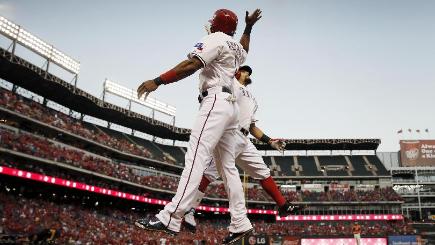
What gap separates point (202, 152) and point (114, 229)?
36.2 m

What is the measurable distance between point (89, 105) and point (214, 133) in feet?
158

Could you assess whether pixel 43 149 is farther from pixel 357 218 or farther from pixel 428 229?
pixel 428 229

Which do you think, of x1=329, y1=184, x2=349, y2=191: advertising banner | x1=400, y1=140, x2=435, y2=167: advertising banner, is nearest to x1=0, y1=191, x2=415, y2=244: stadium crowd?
x1=329, y1=184, x2=349, y2=191: advertising banner

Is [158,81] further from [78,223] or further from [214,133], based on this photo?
[78,223]

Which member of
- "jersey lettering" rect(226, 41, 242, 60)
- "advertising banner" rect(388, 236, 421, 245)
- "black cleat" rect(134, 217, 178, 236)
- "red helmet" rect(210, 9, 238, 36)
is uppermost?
"red helmet" rect(210, 9, 238, 36)

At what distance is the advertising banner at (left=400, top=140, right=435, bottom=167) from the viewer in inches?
3056

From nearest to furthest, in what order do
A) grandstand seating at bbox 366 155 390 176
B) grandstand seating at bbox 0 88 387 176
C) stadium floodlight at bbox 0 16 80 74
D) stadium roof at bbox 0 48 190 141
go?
grandstand seating at bbox 0 88 387 176 < stadium roof at bbox 0 48 190 141 < stadium floodlight at bbox 0 16 80 74 < grandstand seating at bbox 366 155 390 176

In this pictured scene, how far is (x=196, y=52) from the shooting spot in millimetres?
4535

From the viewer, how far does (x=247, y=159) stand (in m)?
5.57

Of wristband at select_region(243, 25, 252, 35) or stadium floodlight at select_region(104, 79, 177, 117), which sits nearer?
wristband at select_region(243, 25, 252, 35)

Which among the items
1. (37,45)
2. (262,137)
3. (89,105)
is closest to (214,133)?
(262,137)

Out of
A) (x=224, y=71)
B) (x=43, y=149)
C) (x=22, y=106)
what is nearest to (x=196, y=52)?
(x=224, y=71)

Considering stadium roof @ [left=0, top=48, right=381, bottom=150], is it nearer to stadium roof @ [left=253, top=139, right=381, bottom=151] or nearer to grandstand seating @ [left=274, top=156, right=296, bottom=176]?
stadium roof @ [left=253, top=139, right=381, bottom=151]

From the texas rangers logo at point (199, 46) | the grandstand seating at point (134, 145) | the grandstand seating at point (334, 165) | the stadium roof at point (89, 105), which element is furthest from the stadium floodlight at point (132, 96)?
the texas rangers logo at point (199, 46)
